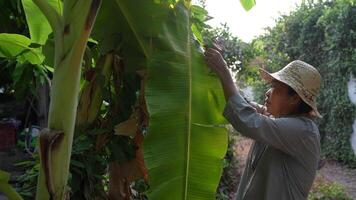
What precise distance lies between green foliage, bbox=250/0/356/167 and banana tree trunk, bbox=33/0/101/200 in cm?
621

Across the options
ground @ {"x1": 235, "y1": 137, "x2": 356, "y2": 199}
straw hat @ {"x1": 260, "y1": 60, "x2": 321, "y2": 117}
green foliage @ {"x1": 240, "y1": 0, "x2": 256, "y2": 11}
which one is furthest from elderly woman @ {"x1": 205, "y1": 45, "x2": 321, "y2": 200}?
ground @ {"x1": 235, "y1": 137, "x2": 356, "y2": 199}

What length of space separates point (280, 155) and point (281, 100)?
218 millimetres

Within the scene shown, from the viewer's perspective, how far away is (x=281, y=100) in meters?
1.63

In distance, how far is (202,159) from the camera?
1347 millimetres

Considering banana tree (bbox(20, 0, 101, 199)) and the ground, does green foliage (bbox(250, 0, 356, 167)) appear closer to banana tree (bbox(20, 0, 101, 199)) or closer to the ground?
the ground

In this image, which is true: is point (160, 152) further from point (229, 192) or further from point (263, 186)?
point (229, 192)

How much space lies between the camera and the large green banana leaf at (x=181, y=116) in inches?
50.8

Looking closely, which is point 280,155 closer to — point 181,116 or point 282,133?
point 282,133

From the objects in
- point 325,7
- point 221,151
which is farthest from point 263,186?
point 325,7

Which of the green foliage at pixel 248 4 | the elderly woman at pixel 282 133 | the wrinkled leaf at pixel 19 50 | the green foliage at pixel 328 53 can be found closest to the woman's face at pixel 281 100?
the elderly woman at pixel 282 133

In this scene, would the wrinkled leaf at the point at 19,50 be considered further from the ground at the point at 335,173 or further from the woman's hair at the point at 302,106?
the ground at the point at 335,173

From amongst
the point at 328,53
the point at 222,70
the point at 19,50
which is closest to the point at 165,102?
the point at 222,70

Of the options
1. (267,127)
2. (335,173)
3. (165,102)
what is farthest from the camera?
(335,173)

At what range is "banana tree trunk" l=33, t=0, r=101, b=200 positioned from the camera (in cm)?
111
